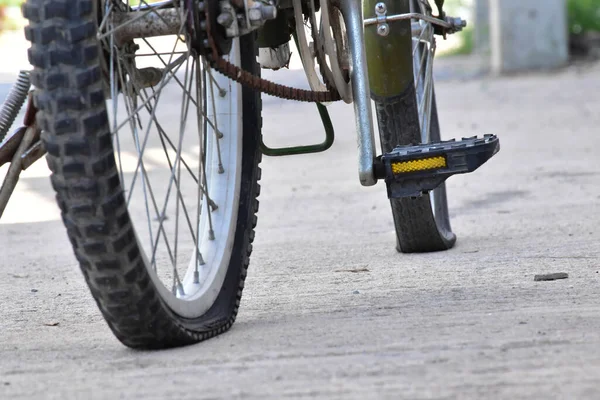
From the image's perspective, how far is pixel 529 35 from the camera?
11.4m

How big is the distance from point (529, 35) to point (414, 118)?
8.71m

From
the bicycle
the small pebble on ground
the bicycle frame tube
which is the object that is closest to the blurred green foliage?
the bicycle

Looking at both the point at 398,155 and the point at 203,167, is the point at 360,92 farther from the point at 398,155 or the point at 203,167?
the point at 203,167

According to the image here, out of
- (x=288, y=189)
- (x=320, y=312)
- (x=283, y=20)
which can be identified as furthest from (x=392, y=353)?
(x=288, y=189)

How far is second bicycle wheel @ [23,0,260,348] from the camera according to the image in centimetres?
196

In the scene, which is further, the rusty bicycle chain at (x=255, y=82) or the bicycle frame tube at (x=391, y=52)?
the bicycle frame tube at (x=391, y=52)

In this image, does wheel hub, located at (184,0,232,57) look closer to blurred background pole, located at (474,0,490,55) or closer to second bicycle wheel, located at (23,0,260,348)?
second bicycle wheel, located at (23,0,260,348)

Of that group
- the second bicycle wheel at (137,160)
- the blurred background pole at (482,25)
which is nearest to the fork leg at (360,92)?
the second bicycle wheel at (137,160)

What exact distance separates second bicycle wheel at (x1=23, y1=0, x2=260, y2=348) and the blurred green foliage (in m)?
10.5

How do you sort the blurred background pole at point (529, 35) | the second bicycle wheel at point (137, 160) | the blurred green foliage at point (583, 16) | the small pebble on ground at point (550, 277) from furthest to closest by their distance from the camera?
the blurred green foliage at point (583, 16), the blurred background pole at point (529, 35), the small pebble on ground at point (550, 277), the second bicycle wheel at point (137, 160)

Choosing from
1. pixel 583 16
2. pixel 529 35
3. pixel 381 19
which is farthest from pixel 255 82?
pixel 583 16

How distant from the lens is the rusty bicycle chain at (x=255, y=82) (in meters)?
2.14

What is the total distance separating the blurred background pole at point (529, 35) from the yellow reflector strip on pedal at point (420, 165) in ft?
29.9

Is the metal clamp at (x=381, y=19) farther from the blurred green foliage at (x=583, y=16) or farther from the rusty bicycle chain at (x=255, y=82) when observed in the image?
the blurred green foliage at (x=583, y=16)
